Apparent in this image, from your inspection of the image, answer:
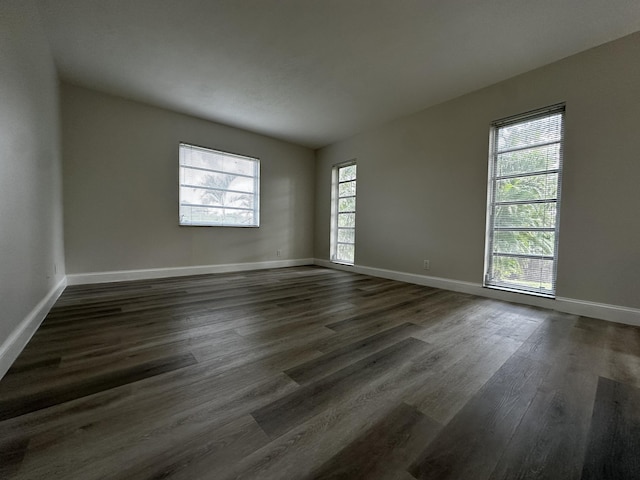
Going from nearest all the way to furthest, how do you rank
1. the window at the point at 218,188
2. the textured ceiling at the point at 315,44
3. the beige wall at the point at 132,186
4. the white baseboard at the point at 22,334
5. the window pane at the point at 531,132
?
the white baseboard at the point at 22,334 → the textured ceiling at the point at 315,44 → the window pane at the point at 531,132 → the beige wall at the point at 132,186 → the window at the point at 218,188

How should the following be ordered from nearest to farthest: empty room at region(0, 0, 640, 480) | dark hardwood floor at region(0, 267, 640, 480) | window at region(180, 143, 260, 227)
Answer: dark hardwood floor at region(0, 267, 640, 480)
empty room at region(0, 0, 640, 480)
window at region(180, 143, 260, 227)

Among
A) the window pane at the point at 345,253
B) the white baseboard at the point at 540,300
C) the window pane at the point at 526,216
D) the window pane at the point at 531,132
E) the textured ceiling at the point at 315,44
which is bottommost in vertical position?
the white baseboard at the point at 540,300

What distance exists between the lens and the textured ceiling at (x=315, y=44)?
7.22ft

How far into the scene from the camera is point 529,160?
305cm

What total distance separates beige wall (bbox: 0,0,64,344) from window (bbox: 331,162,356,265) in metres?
4.38

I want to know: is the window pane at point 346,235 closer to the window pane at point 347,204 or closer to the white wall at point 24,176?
the window pane at point 347,204

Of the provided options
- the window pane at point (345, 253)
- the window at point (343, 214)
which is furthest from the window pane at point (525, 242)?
the window pane at point (345, 253)

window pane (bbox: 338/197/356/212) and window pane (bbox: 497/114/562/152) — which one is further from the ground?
window pane (bbox: 497/114/562/152)

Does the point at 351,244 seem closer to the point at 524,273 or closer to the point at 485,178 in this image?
the point at 485,178

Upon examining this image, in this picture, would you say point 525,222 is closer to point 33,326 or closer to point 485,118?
point 485,118

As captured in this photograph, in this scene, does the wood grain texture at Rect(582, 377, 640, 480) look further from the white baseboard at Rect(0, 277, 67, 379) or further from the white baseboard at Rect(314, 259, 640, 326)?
the white baseboard at Rect(0, 277, 67, 379)

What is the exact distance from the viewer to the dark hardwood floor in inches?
35.3

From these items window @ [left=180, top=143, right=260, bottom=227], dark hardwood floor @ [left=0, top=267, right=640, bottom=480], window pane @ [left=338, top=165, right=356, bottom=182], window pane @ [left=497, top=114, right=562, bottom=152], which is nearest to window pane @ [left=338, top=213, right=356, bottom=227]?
window pane @ [left=338, top=165, right=356, bottom=182]

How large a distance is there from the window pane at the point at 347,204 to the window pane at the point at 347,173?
17.3 inches
